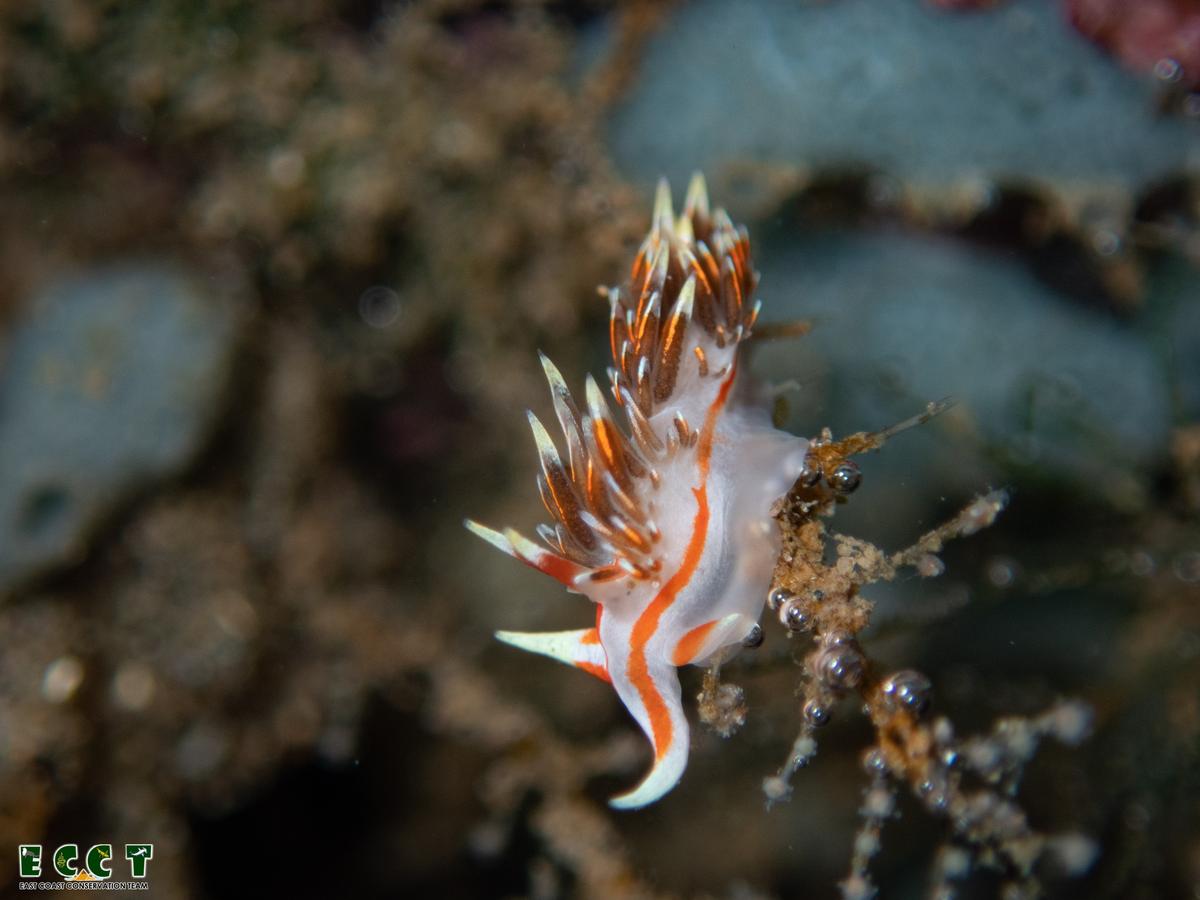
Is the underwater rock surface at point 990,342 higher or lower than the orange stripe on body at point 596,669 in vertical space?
higher

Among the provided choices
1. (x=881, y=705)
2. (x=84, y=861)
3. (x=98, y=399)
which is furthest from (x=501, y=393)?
(x=84, y=861)

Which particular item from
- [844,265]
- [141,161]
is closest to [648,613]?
[844,265]

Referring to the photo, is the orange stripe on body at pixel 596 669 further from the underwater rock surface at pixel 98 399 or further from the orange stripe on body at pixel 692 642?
the underwater rock surface at pixel 98 399

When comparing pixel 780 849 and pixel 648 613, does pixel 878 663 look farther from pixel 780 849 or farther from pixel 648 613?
pixel 780 849

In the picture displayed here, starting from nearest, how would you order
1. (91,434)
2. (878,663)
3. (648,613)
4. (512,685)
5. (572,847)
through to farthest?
(648,613) < (878,663) < (572,847) < (91,434) < (512,685)

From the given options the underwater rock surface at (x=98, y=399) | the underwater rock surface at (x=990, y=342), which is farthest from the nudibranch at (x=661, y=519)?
the underwater rock surface at (x=98, y=399)

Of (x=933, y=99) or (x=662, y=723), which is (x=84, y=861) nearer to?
(x=662, y=723)
